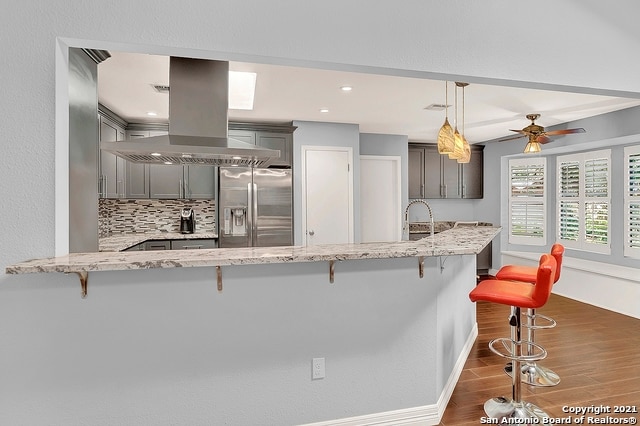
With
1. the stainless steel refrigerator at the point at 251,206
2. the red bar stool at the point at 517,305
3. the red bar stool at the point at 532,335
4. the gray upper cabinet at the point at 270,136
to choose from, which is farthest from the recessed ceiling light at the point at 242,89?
the red bar stool at the point at 532,335

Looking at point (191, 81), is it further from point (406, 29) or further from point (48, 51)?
point (406, 29)

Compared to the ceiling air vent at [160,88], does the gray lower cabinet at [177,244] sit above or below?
below

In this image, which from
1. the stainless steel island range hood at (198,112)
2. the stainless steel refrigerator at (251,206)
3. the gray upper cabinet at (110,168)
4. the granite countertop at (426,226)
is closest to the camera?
the stainless steel island range hood at (198,112)

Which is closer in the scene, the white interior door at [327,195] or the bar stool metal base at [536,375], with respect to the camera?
the bar stool metal base at [536,375]

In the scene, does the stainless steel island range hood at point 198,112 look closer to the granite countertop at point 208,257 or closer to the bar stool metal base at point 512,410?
the granite countertop at point 208,257

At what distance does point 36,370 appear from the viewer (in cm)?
188

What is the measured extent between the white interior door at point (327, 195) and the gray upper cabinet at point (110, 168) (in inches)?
90.1

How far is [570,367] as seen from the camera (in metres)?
3.22

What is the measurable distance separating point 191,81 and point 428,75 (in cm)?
153

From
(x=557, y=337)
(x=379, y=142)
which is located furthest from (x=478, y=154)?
(x=557, y=337)

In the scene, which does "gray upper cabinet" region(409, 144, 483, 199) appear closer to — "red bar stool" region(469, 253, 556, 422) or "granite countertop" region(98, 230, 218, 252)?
"granite countertop" region(98, 230, 218, 252)

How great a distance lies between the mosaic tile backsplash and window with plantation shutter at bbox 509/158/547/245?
4.93 metres

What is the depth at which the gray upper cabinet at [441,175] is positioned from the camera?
693 centimetres

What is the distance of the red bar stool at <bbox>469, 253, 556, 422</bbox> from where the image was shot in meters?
2.25
